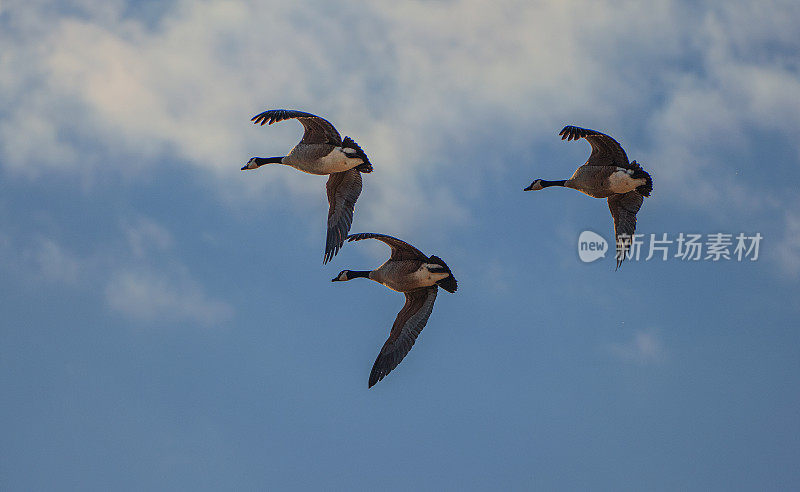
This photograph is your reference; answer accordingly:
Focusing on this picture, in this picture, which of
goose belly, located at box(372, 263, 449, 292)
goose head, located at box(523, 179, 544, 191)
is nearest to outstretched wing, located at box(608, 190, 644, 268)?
goose head, located at box(523, 179, 544, 191)

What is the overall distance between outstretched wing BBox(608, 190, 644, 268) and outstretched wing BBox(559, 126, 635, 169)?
94 centimetres

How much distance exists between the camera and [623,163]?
20594 mm

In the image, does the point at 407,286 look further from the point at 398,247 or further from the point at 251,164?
the point at 251,164

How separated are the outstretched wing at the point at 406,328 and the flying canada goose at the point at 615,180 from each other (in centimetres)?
369

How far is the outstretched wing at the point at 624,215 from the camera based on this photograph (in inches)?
842

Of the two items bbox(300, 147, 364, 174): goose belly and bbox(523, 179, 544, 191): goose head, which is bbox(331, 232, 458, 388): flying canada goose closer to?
bbox(300, 147, 364, 174): goose belly

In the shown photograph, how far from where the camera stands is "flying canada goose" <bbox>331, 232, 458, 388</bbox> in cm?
1866

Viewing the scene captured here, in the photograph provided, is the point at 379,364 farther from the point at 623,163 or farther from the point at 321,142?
the point at 623,163

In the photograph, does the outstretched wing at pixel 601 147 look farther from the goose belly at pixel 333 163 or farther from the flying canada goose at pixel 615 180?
the goose belly at pixel 333 163

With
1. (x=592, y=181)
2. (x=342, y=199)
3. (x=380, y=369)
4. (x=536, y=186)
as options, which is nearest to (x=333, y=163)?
(x=342, y=199)

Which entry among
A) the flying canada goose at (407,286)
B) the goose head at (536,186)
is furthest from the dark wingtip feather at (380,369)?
the goose head at (536,186)

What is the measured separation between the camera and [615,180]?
67.3 feet

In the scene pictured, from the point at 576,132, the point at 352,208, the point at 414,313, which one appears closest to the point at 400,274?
the point at 414,313

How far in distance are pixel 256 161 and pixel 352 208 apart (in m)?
3.23
